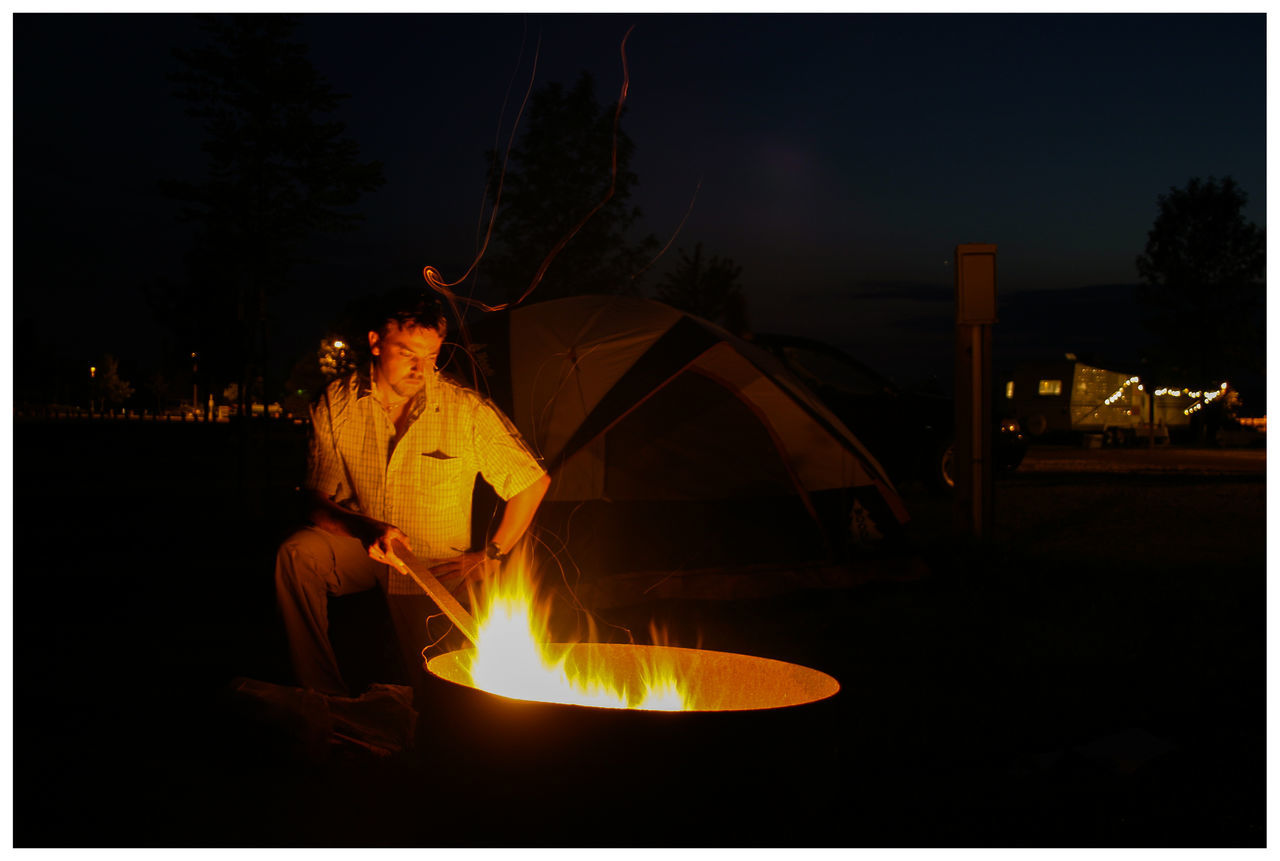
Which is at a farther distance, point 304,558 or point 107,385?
point 107,385

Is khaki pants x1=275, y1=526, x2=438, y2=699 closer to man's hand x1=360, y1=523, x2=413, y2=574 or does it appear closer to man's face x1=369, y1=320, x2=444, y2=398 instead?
man's hand x1=360, y1=523, x2=413, y2=574

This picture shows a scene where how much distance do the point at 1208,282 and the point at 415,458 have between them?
30837mm

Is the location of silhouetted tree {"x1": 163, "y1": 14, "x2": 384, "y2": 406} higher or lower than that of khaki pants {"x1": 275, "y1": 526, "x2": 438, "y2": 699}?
higher

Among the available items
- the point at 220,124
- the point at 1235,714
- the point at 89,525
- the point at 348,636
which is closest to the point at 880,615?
the point at 1235,714

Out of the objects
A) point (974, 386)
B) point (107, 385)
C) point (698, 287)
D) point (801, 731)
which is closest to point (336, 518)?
point (801, 731)

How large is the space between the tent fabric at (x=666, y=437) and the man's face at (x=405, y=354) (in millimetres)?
2186

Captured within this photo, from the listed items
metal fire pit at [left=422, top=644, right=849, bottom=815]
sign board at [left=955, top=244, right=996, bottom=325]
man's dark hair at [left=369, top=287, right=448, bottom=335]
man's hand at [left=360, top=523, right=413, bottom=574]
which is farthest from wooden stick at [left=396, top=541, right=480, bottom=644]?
sign board at [left=955, top=244, right=996, bottom=325]

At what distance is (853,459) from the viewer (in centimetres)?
621

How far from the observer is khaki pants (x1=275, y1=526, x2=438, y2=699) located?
3127 mm

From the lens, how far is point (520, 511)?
3.28m

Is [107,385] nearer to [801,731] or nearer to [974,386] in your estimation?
[974,386]

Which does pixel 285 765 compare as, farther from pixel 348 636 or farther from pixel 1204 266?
pixel 1204 266

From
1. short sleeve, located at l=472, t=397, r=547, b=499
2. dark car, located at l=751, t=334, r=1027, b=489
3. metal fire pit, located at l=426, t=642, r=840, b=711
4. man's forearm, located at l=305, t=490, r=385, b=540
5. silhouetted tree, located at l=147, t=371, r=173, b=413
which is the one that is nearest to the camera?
metal fire pit, located at l=426, t=642, r=840, b=711

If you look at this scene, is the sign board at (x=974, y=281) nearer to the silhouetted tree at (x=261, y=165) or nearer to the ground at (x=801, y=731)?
the ground at (x=801, y=731)
